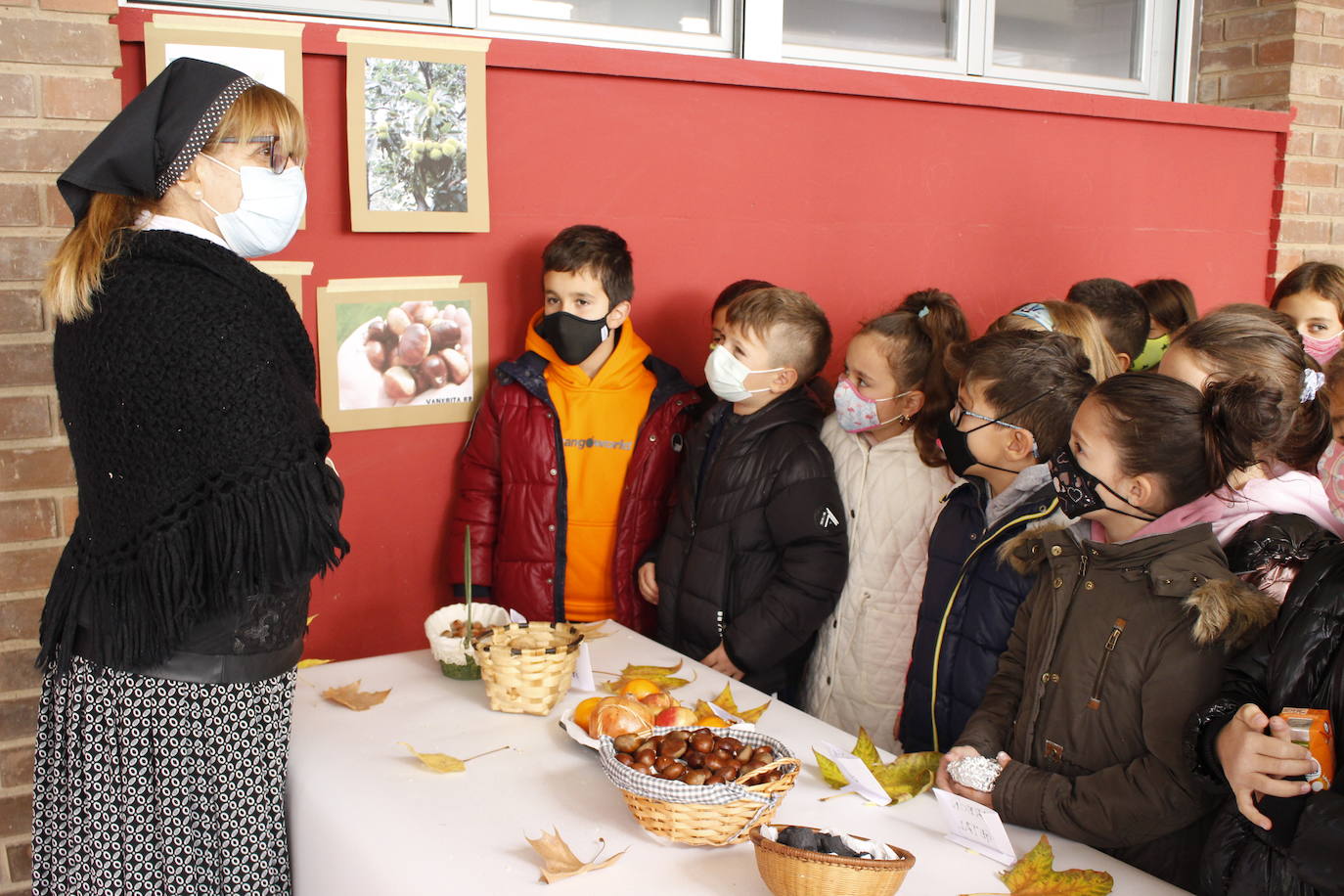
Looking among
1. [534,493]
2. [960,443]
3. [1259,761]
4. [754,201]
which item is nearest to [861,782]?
[1259,761]

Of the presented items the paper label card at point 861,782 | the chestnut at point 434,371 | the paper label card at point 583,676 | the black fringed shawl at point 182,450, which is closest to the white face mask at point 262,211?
the black fringed shawl at point 182,450

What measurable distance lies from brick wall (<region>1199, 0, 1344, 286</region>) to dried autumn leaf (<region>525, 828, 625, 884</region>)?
423 centimetres

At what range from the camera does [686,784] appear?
1603 millimetres

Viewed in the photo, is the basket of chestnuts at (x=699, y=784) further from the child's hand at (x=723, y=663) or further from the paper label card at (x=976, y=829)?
the child's hand at (x=723, y=663)

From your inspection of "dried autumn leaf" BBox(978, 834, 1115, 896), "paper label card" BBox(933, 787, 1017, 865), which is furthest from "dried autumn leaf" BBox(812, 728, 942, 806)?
"dried autumn leaf" BBox(978, 834, 1115, 896)

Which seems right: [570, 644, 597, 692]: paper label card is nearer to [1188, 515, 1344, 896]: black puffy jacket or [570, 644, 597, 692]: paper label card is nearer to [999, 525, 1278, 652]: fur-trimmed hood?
[999, 525, 1278, 652]: fur-trimmed hood

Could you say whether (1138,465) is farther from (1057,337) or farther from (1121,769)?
(1057,337)

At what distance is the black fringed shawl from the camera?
1729mm

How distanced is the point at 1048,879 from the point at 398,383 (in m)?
2.20

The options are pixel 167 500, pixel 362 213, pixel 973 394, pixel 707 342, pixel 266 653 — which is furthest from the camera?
pixel 707 342

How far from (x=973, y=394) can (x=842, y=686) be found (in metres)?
0.81

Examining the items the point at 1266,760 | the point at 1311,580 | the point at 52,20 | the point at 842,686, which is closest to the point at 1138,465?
the point at 1311,580

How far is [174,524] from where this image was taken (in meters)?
1.75

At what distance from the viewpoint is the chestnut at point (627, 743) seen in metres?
1.74
